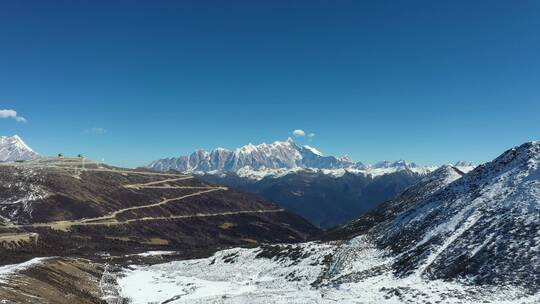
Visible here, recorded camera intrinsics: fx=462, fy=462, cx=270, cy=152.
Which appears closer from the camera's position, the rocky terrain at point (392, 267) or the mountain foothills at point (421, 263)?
the mountain foothills at point (421, 263)

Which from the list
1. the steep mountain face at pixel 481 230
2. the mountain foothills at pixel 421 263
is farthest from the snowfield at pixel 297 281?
the steep mountain face at pixel 481 230

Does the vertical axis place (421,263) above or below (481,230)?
below

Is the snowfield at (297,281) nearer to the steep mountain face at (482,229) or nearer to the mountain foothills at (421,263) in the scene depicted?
the mountain foothills at (421,263)

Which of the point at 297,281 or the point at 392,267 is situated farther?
the point at 297,281

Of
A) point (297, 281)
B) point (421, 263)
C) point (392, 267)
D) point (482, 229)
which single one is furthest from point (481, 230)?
point (297, 281)

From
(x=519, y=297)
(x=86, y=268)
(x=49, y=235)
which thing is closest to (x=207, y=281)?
(x=86, y=268)

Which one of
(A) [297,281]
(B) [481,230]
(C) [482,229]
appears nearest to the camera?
(B) [481,230]

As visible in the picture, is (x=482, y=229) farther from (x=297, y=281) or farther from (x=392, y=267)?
(x=297, y=281)
